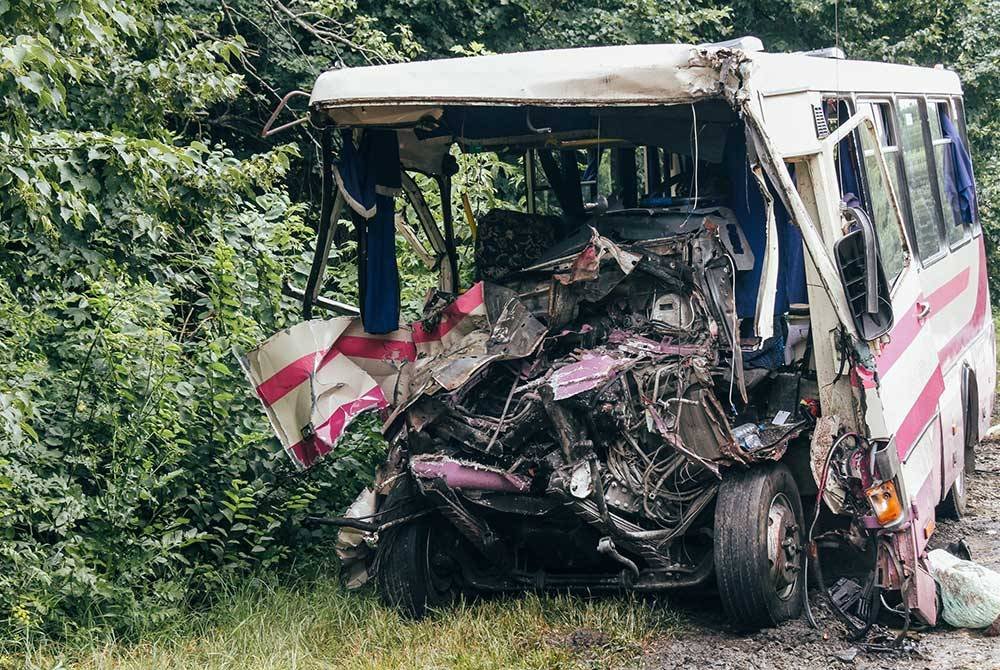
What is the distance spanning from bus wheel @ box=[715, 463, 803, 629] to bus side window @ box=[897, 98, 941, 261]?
208cm

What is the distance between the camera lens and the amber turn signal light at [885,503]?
17.7 feet

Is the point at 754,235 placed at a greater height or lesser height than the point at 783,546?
greater

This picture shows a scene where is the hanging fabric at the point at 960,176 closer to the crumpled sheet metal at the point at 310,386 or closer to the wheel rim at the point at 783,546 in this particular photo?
the wheel rim at the point at 783,546

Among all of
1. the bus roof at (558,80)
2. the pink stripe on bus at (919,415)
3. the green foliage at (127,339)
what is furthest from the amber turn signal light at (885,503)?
the green foliage at (127,339)

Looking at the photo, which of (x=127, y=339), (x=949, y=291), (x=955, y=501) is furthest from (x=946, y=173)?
(x=127, y=339)

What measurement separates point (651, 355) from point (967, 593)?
188 centimetres

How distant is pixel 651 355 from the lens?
561cm

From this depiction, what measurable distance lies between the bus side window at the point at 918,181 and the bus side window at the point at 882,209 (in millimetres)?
715

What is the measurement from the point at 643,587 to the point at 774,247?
5.58ft

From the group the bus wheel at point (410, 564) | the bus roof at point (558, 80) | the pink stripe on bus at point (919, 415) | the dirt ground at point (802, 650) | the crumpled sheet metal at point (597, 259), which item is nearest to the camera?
the bus roof at point (558, 80)

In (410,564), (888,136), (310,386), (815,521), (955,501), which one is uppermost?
(888,136)

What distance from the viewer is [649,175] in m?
8.14

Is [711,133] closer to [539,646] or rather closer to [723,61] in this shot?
[723,61]

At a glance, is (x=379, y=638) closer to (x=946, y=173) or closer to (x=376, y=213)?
(x=376, y=213)
